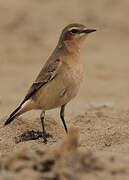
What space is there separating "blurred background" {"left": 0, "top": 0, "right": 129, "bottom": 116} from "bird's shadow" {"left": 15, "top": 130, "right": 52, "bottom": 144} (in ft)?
13.5

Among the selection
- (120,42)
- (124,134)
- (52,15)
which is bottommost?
(124,134)

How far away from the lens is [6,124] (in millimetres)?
6539

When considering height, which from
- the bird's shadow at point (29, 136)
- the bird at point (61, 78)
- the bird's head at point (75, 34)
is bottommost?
the bird's shadow at point (29, 136)

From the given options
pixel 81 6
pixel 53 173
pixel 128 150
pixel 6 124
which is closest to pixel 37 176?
pixel 53 173

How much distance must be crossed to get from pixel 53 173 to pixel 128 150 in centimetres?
144

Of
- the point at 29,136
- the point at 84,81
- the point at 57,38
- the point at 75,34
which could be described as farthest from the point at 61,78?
the point at 57,38

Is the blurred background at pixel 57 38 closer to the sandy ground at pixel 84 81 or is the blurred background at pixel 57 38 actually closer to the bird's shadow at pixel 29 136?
the sandy ground at pixel 84 81

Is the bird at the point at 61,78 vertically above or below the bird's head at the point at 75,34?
below

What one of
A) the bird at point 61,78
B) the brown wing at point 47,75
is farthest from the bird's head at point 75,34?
the brown wing at point 47,75

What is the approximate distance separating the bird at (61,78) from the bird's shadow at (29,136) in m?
0.20

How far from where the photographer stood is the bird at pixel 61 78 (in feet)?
20.6

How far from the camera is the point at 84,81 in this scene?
12.2 m

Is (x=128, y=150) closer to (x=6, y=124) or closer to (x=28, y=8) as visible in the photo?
(x=6, y=124)

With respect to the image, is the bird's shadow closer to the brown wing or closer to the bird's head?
the brown wing
